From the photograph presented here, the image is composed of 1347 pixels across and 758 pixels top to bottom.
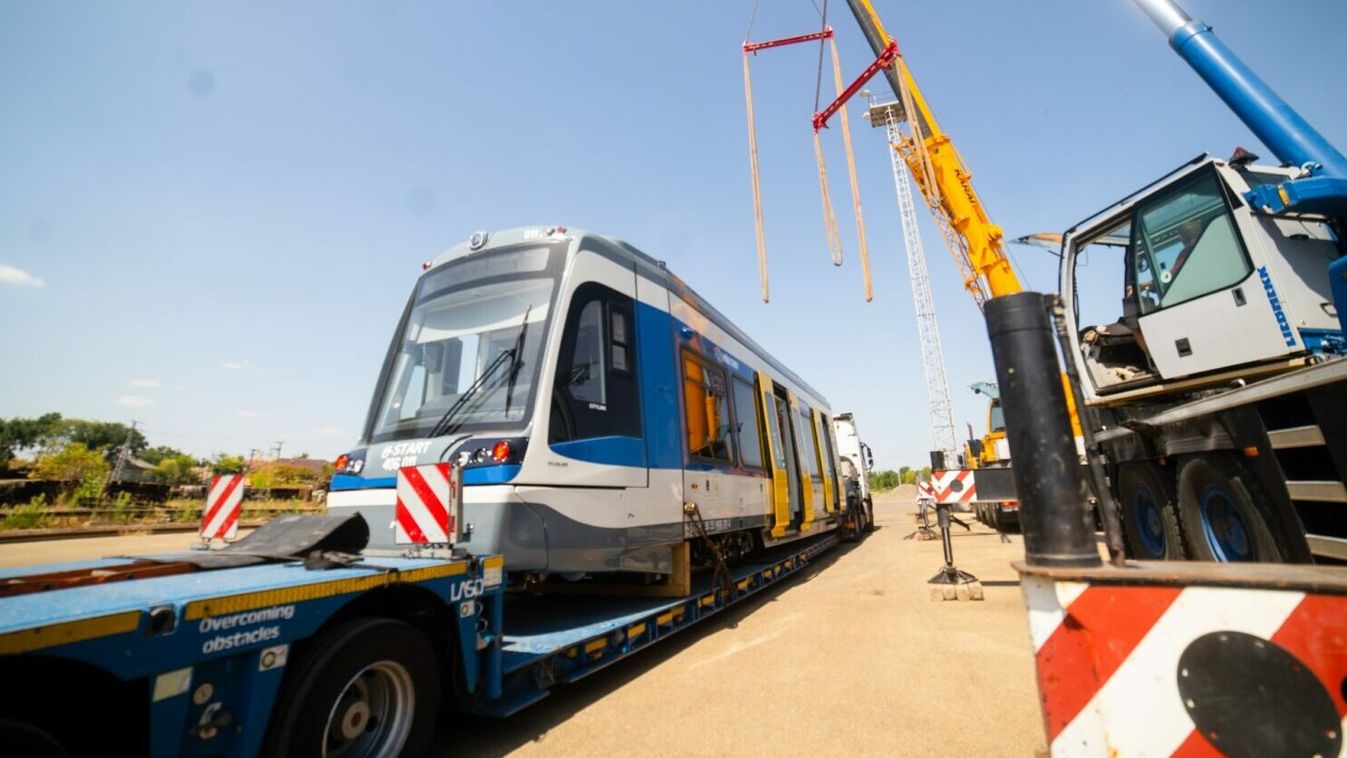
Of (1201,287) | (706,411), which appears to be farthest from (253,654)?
(1201,287)

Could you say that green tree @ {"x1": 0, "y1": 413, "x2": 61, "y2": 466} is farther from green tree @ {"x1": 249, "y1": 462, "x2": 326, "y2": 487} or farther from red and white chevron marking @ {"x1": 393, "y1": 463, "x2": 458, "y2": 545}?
red and white chevron marking @ {"x1": 393, "y1": 463, "x2": 458, "y2": 545}

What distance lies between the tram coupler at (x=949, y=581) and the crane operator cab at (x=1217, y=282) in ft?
9.54

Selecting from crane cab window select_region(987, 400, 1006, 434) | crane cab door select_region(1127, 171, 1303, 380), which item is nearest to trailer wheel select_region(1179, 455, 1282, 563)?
crane cab door select_region(1127, 171, 1303, 380)

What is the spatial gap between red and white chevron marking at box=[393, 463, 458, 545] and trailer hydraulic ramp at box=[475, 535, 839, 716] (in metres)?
0.91

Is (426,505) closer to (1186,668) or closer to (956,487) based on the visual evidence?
(1186,668)

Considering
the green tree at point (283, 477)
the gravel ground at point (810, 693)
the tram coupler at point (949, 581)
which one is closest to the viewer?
the gravel ground at point (810, 693)

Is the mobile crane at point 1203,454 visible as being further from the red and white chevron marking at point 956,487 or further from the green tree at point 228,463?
the green tree at point 228,463

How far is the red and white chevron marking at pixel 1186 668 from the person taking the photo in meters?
1.49

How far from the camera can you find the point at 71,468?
68.4ft

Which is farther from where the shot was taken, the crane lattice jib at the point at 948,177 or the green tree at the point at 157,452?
the green tree at the point at 157,452

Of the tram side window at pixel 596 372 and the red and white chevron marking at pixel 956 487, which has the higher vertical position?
the tram side window at pixel 596 372

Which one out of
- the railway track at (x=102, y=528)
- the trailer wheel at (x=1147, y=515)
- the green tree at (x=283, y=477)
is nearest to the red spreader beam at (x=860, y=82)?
the trailer wheel at (x=1147, y=515)

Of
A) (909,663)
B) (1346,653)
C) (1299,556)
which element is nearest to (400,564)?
(1346,653)

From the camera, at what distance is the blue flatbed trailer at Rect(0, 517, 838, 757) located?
68.6 inches
